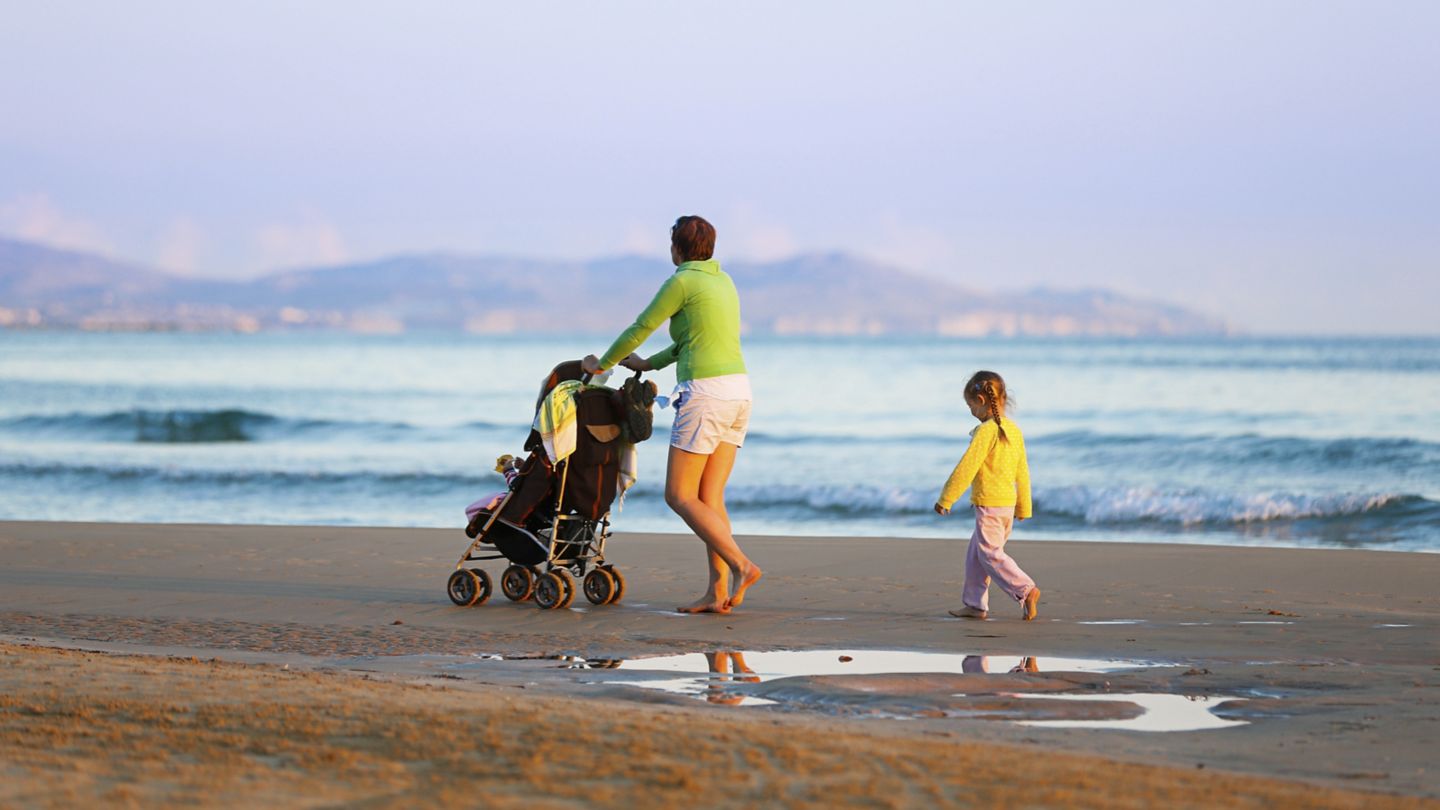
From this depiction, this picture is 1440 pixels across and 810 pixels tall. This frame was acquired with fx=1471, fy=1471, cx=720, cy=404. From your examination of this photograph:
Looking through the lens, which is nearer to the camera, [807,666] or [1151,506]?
[807,666]

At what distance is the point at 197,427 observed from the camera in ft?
102

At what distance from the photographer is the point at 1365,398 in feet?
119

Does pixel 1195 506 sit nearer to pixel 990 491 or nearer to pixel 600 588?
pixel 990 491

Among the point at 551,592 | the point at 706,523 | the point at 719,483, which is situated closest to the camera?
the point at 706,523

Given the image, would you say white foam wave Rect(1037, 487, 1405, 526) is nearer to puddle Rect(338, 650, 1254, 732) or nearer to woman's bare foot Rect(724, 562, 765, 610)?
woman's bare foot Rect(724, 562, 765, 610)

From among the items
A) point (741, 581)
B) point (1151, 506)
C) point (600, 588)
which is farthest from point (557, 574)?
point (1151, 506)

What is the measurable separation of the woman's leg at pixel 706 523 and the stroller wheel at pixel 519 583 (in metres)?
0.91

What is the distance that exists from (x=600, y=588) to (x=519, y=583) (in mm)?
434

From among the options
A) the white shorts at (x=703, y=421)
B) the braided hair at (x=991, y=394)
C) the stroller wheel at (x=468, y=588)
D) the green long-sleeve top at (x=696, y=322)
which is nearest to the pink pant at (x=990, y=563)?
the braided hair at (x=991, y=394)

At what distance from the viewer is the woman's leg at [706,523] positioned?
7133 millimetres

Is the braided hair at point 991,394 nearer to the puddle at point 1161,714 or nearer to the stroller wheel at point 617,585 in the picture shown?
the stroller wheel at point 617,585

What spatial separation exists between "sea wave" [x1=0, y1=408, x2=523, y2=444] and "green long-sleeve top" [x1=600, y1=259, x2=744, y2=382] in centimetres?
2300

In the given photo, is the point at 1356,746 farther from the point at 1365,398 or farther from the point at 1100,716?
the point at 1365,398

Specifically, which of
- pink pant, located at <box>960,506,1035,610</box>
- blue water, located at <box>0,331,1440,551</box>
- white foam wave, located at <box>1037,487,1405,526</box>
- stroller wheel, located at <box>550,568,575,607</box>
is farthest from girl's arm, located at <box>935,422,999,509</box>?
white foam wave, located at <box>1037,487,1405,526</box>
